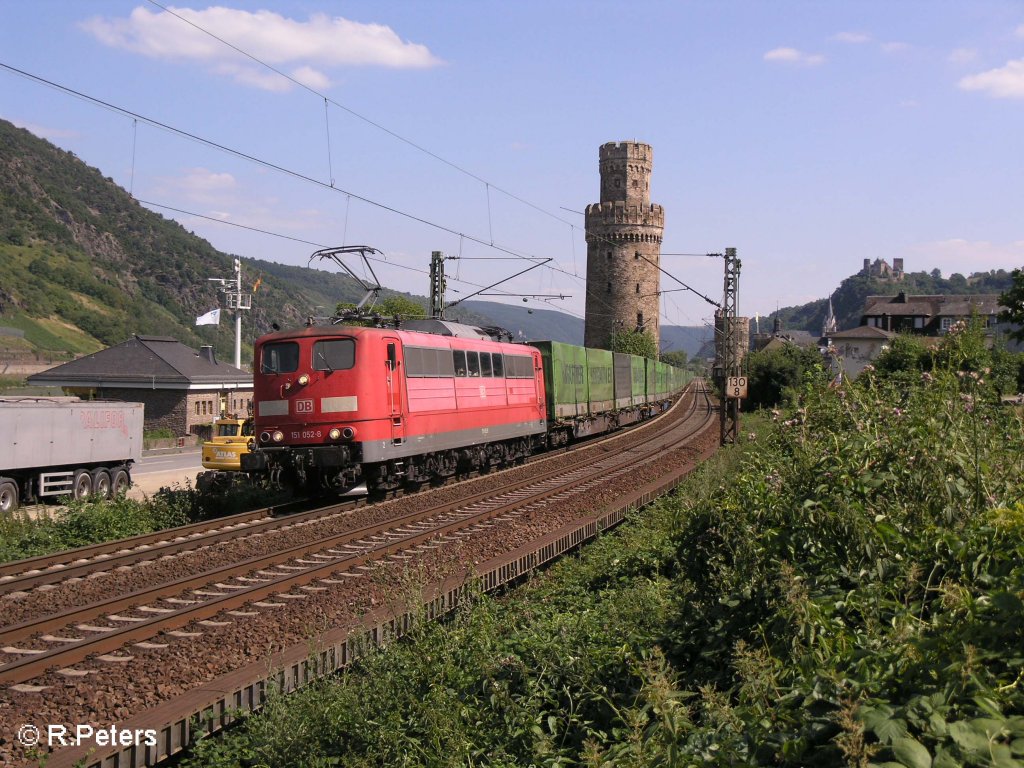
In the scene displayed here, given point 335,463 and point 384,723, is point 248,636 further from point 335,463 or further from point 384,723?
point 335,463

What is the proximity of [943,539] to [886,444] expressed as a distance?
1.25 metres

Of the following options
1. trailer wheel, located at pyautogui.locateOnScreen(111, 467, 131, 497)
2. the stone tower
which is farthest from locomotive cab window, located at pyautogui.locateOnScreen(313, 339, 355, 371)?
the stone tower

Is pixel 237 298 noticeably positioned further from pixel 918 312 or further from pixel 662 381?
pixel 918 312

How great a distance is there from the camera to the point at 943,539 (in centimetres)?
520

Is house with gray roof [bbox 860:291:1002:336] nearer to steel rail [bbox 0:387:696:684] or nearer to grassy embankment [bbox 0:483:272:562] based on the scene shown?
steel rail [bbox 0:387:696:684]

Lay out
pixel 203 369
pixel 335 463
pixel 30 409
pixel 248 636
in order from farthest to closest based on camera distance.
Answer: pixel 203 369 → pixel 30 409 → pixel 335 463 → pixel 248 636

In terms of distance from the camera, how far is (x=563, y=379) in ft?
96.5

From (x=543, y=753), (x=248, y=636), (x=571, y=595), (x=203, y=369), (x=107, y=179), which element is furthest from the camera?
(x=107, y=179)

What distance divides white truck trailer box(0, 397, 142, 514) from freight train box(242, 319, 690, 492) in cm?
388

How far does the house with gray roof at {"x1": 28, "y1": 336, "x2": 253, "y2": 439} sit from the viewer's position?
3797 cm

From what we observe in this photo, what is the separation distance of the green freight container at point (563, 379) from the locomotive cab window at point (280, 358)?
12.5m

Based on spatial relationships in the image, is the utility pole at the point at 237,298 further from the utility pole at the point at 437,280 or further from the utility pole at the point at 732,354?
the utility pole at the point at 732,354

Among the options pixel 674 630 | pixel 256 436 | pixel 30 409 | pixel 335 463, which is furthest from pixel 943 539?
pixel 30 409

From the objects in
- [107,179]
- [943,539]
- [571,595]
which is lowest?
[571,595]
